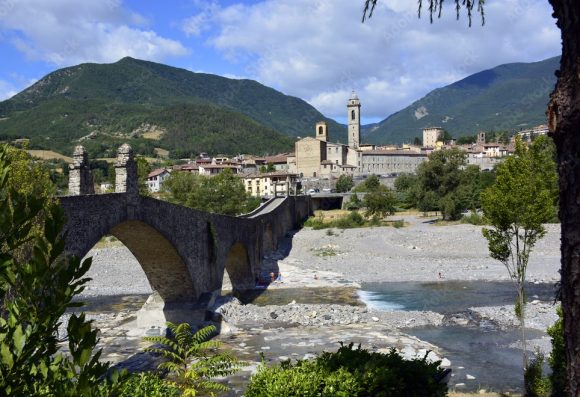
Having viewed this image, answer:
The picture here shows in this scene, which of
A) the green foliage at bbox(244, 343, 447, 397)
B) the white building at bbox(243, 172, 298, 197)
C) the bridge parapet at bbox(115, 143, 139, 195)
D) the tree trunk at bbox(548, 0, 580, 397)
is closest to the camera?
the tree trunk at bbox(548, 0, 580, 397)

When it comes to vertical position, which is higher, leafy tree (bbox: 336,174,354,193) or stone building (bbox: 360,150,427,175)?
stone building (bbox: 360,150,427,175)

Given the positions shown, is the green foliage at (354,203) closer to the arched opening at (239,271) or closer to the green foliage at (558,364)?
the arched opening at (239,271)

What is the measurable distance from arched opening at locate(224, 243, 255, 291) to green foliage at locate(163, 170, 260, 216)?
56.1ft

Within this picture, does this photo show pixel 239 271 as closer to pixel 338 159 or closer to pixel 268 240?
pixel 268 240

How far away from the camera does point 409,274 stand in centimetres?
3444

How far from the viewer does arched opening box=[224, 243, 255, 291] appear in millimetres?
31500

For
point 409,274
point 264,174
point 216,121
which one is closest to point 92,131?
point 216,121

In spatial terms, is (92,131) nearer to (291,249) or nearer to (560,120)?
(291,249)

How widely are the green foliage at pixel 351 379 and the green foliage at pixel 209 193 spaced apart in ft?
138

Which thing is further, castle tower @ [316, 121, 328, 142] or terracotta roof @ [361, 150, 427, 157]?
A: terracotta roof @ [361, 150, 427, 157]

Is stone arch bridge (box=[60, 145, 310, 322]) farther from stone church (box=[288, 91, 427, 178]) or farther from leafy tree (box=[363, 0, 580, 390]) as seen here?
stone church (box=[288, 91, 427, 178])

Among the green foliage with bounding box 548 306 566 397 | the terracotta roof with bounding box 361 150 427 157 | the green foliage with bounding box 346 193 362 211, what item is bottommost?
the green foliage with bounding box 548 306 566 397

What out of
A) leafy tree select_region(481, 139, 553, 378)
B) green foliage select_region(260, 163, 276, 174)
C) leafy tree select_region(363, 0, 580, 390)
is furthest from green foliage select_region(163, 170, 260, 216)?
leafy tree select_region(363, 0, 580, 390)

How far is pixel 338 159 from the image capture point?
10150cm
